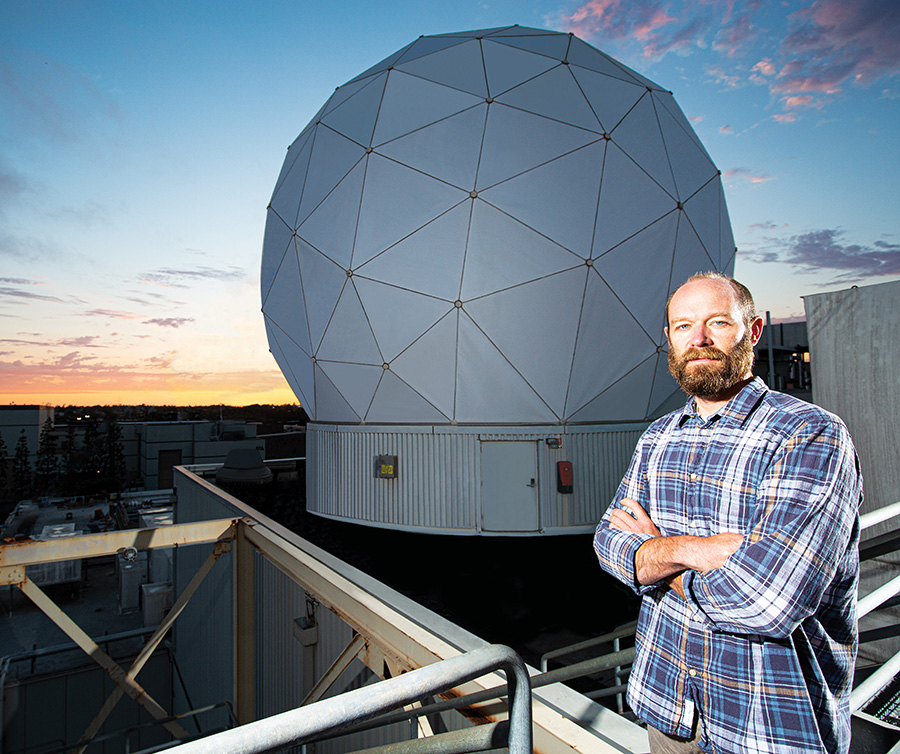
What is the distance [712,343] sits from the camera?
1.83 m

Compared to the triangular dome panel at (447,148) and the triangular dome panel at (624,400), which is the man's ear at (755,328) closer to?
the triangular dome panel at (624,400)

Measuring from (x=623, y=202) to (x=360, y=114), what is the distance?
573 cm

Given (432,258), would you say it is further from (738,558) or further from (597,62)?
(738,558)

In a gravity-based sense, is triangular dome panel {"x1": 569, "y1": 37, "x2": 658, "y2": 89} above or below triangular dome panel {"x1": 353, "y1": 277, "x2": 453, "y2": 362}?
above

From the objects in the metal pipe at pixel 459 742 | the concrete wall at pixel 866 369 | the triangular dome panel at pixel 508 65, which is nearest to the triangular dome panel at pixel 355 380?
the triangular dome panel at pixel 508 65

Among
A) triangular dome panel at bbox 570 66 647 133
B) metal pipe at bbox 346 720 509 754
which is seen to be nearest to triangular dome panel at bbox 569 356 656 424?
triangular dome panel at bbox 570 66 647 133

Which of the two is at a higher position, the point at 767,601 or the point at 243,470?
the point at 767,601

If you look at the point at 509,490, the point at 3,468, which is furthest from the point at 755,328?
the point at 3,468

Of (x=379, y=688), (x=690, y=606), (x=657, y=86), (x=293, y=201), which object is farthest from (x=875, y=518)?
(x=657, y=86)

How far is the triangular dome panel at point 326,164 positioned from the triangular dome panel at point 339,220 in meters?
0.22

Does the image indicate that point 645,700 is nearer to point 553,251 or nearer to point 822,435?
point 822,435

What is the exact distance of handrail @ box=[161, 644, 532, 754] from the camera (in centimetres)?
105

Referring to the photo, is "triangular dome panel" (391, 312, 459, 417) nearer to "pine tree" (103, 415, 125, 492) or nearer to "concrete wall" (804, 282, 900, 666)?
"concrete wall" (804, 282, 900, 666)

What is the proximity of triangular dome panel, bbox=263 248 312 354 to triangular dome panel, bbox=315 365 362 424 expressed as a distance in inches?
29.0
